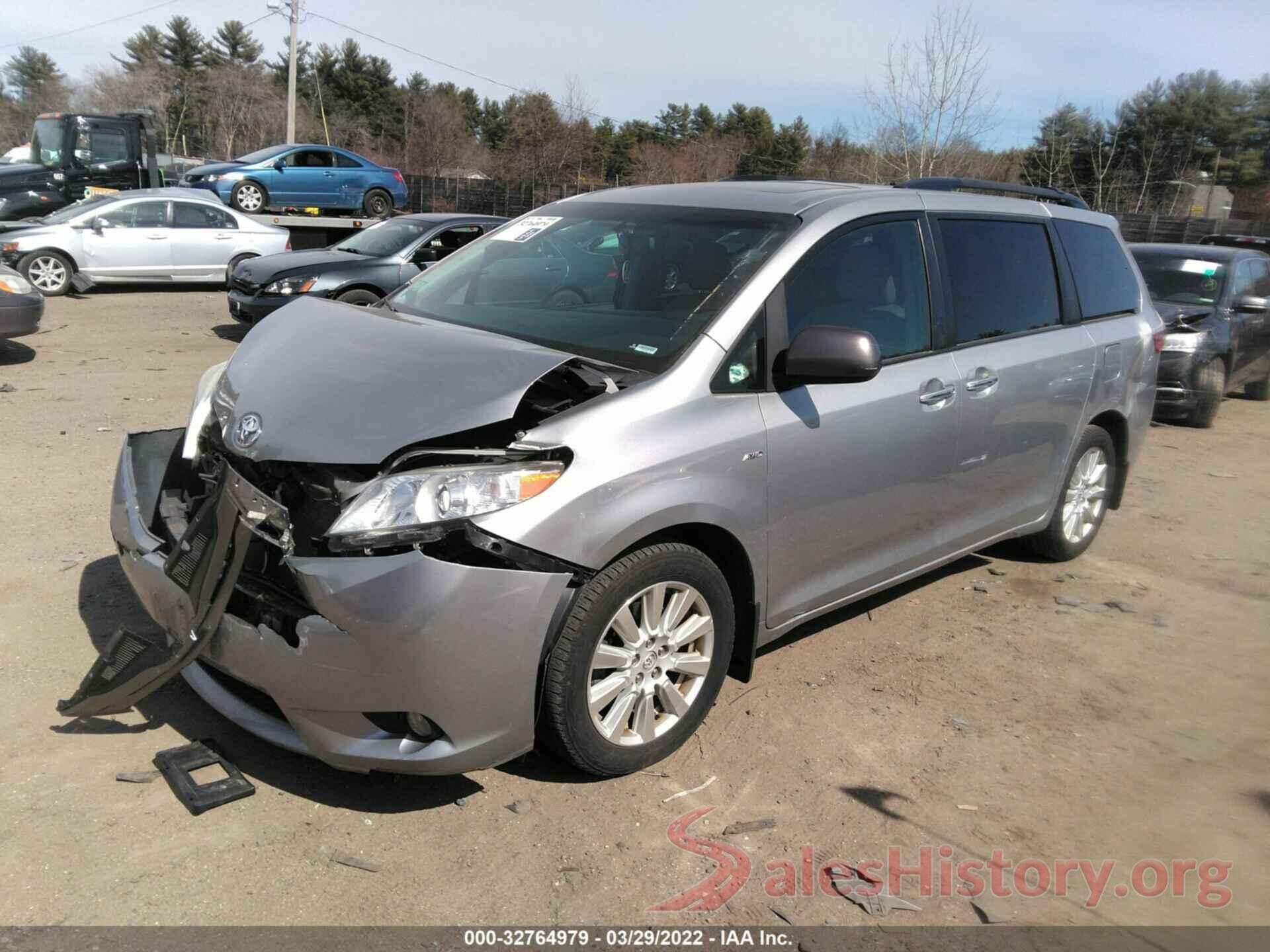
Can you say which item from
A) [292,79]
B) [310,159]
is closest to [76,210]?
[310,159]

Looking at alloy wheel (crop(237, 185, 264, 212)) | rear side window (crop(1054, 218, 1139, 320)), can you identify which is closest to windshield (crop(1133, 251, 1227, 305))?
rear side window (crop(1054, 218, 1139, 320))

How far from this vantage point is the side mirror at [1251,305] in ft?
35.6

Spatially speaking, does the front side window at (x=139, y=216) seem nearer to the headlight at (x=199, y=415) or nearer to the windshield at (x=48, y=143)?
the windshield at (x=48, y=143)

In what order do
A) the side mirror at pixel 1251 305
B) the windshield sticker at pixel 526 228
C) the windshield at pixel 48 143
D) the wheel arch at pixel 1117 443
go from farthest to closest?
the windshield at pixel 48 143, the side mirror at pixel 1251 305, the wheel arch at pixel 1117 443, the windshield sticker at pixel 526 228

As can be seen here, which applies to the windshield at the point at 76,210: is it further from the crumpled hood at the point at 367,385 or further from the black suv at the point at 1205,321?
the black suv at the point at 1205,321

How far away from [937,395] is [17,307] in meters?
8.84

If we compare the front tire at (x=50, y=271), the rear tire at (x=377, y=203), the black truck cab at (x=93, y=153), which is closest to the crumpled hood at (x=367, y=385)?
the front tire at (x=50, y=271)

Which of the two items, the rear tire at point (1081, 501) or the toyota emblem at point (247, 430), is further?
the rear tire at point (1081, 501)

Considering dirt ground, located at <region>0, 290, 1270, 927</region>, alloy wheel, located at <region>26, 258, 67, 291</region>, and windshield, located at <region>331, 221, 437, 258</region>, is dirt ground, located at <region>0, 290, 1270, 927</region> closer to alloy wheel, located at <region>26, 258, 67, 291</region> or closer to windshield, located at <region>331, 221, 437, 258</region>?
windshield, located at <region>331, 221, 437, 258</region>

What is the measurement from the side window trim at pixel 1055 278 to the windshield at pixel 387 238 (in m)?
8.03

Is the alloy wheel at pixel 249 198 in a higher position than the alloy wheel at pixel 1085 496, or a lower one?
higher

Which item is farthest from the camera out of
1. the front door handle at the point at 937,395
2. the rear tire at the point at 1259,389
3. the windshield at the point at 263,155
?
the windshield at the point at 263,155

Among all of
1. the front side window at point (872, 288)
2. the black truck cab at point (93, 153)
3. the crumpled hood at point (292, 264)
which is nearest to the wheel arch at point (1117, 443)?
the front side window at point (872, 288)

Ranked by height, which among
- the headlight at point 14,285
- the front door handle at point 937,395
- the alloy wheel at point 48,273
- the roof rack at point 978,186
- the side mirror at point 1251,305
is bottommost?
the alloy wheel at point 48,273
